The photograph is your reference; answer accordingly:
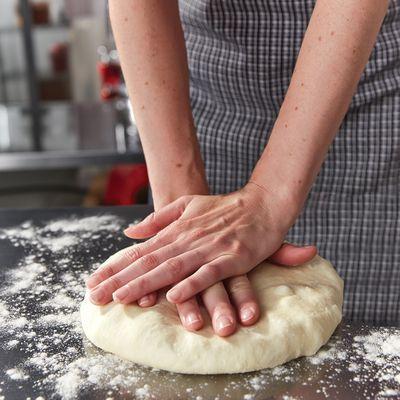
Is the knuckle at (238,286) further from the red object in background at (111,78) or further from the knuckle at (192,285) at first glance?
the red object in background at (111,78)

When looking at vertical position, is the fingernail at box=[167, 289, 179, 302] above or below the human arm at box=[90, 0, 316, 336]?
Answer: below

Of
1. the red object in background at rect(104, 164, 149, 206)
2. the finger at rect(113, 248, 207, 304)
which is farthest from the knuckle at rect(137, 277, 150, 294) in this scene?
the red object in background at rect(104, 164, 149, 206)

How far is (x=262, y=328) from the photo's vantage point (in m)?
0.88

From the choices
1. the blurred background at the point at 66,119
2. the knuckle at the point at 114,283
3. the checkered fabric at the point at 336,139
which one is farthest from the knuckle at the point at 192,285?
the blurred background at the point at 66,119

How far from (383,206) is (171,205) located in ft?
2.15

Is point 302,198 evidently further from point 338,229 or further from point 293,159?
point 338,229

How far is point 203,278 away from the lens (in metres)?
0.91

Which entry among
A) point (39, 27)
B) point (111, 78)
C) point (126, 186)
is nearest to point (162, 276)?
point (126, 186)

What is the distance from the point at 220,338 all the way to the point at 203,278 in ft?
0.31

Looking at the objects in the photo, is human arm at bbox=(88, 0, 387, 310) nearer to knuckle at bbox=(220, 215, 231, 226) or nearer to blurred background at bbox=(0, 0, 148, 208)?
knuckle at bbox=(220, 215, 231, 226)

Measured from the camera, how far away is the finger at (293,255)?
1.02 meters

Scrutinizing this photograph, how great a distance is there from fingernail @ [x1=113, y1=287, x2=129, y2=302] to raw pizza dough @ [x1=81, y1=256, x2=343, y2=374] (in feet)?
0.08

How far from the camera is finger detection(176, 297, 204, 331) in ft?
2.83

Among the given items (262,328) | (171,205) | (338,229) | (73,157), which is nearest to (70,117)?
(73,157)
